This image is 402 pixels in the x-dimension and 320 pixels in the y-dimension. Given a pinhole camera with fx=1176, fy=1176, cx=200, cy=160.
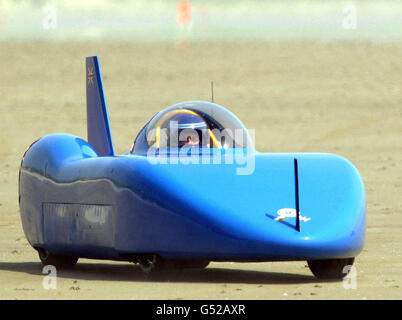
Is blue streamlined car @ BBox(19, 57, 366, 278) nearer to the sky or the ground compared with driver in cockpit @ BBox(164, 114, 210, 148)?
nearer to the ground

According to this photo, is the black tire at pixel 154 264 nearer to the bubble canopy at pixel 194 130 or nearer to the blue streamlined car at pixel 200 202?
the blue streamlined car at pixel 200 202

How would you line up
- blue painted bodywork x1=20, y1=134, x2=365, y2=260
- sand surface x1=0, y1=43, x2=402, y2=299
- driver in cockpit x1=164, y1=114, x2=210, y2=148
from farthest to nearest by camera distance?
1. driver in cockpit x1=164, y1=114, x2=210, y2=148
2. sand surface x1=0, y1=43, x2=402, y2=299
3. blue painted bodywork x1=20, y1=134, x2=365, y2=260

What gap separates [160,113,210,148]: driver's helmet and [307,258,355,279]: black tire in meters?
2.06

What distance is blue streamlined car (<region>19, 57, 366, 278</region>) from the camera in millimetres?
12797

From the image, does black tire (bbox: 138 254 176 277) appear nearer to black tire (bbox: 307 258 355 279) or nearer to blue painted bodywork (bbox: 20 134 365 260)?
blue painted bodywork (bbox: 20 134 365 260)

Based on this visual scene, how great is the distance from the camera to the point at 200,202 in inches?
509

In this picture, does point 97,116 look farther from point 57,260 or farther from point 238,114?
point 238,114

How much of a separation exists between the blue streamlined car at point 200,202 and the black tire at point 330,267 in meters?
0.01

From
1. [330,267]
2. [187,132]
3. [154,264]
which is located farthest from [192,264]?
[330,267]

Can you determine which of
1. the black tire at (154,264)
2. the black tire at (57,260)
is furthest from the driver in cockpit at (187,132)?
the black tire at (57,260)

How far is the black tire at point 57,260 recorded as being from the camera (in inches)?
611

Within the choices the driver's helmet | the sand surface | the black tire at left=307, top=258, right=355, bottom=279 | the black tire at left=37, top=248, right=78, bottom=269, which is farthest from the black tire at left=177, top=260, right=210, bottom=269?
the black tire at left=37, top=248, right=78, bottom=269

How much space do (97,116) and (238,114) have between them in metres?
37.5

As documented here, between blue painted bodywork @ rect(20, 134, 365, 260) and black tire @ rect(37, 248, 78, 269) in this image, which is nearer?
blue painted bodywork @ rect(20, 134, 365, 260)
